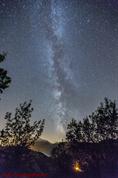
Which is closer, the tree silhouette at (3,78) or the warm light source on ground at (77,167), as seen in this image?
the tree silhouette at (3,78)

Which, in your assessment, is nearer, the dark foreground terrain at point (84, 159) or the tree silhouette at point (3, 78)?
the tree silhouette at point (3, 78)

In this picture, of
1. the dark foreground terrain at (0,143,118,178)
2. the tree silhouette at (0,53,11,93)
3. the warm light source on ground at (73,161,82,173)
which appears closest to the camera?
the tree silhouette at (0,53,11,93)

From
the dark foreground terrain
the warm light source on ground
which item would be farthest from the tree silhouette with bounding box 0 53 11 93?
the warm light source on ground

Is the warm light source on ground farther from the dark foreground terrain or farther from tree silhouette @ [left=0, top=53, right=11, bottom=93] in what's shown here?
tree silhouette @ [left=0, top=53, right=11, bottom=93]

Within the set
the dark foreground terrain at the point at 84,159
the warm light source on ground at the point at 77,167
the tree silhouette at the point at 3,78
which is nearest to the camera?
the tree silhouette at the point at 3,78

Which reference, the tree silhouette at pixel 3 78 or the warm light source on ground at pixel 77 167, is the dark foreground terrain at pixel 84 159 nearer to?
the warm light source on ground at pixel 77 167

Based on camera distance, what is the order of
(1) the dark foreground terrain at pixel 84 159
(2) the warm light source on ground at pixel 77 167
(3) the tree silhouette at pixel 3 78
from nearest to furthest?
1. (3) the tree silhouette at pixel 3 78
2. (1) the dark foreground terrain at pixel 84 159
3. (2) the warm light source on ground at pixel 77 167

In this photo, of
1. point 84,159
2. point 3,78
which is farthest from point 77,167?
point 3,78

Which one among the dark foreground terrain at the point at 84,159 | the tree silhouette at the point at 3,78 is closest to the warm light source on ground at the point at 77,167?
the dark foreground terrain at the point at 84,159

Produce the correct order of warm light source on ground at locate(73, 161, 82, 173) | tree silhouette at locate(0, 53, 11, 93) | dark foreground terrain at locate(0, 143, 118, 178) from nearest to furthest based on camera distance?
tree silhouette at locate(0, 53, 11, 93) < dark foreground terrain at locate(0, 143, 118, 178) < warm light source on ground at locate(73, 161, 82, 173)

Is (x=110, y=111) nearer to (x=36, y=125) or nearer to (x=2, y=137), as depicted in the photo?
(x=36, y=125)

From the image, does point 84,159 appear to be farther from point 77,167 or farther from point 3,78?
point 3,78

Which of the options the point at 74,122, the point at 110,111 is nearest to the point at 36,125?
the point at 74,122

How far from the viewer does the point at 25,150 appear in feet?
143
